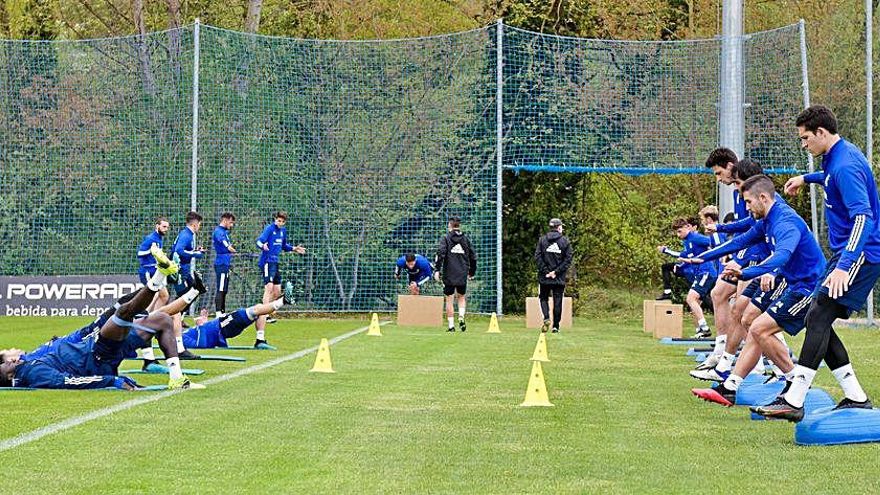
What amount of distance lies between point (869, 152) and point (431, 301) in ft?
28.5

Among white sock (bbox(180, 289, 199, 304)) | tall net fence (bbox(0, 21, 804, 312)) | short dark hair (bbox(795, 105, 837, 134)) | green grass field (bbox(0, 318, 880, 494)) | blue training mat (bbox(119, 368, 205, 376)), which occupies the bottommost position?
green grass field (bbox(0, 318, 880, 494))

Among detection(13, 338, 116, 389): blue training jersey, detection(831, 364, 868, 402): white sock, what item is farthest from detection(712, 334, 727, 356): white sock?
detection(13, 338, 116, 389): blue training jersey

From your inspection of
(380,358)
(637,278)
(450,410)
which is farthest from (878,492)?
(637,278)

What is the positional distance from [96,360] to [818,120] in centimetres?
679

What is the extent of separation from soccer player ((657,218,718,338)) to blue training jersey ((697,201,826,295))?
23.2 ft

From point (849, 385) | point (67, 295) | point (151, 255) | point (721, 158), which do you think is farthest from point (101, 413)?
point (67, 295)

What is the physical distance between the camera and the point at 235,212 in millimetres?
28203

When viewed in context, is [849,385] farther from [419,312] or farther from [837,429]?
[419,312]

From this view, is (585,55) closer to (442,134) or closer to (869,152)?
(442,134)

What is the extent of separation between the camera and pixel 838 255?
31.2 feet

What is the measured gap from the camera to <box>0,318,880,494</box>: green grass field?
7.51m

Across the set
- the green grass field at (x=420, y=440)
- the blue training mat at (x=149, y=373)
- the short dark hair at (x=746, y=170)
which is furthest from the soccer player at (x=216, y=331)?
the short dark hair at (x=746, y=170)

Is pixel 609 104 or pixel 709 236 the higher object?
pixel 609 104

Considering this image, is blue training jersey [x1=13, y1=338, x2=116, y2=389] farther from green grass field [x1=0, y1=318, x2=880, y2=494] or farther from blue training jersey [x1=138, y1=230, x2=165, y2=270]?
blue training jersey [x1=138, y1=230, x2=165, y2=270]
